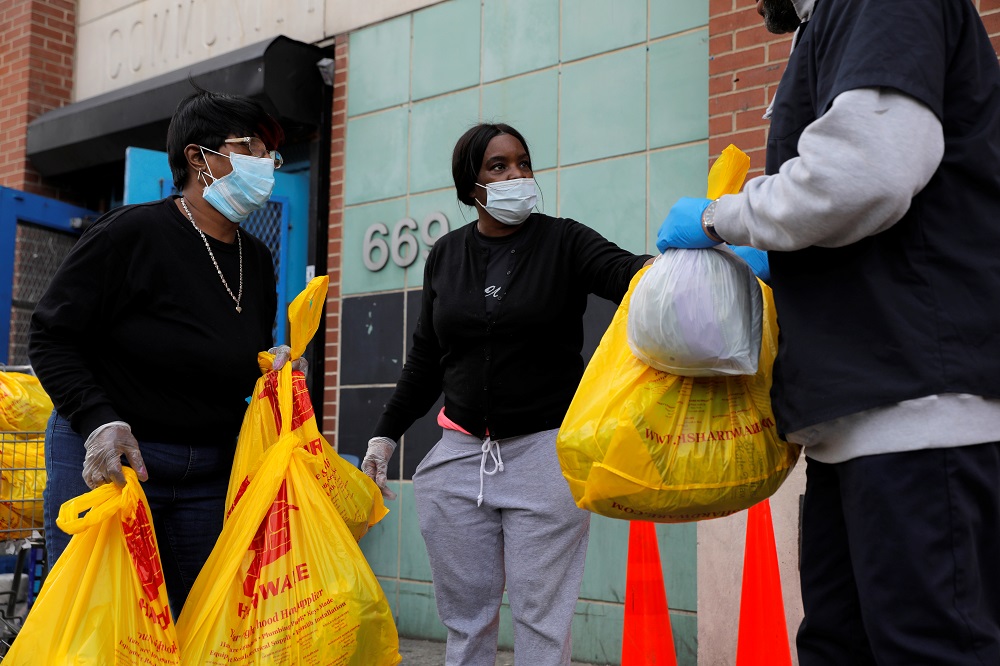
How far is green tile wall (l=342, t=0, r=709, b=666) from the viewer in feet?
16.2

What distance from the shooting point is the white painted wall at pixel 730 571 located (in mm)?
4062

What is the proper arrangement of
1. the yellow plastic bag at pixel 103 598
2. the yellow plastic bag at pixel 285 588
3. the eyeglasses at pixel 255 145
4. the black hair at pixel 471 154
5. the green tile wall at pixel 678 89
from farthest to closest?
the green tile wall at pixel 678 89
the black hair at pixel 471 154
the eyeglasses at pixel 255 145
the yellow plastic bag at pixel 285 588
the yellow plastic bag at pixel 103 598

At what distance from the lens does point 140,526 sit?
2695 millimetres

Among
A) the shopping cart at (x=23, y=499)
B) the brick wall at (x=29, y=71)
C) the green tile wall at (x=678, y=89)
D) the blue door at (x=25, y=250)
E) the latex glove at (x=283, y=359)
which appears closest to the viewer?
the latex glove at (x=283, y=359)

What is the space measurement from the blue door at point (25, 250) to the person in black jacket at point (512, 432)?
511 centimetres

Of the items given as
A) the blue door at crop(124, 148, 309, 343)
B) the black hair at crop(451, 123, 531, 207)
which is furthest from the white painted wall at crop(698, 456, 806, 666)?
the blue door at crop(124, 148, 309, 343)

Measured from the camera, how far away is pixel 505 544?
3031mm

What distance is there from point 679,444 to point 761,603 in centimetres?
201

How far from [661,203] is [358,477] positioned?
2435mm

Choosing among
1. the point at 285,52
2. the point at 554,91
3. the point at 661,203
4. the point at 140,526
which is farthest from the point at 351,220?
the point at 140,526

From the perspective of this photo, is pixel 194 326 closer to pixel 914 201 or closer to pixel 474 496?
pixel 474 496

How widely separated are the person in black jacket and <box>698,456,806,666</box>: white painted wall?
1.33m

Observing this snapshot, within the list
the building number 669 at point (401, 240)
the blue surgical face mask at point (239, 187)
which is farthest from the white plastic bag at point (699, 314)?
the building number 669 at point (401, 240)

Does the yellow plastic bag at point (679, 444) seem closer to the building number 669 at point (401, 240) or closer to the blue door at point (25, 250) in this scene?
the building number 669 at point (401, 240)
